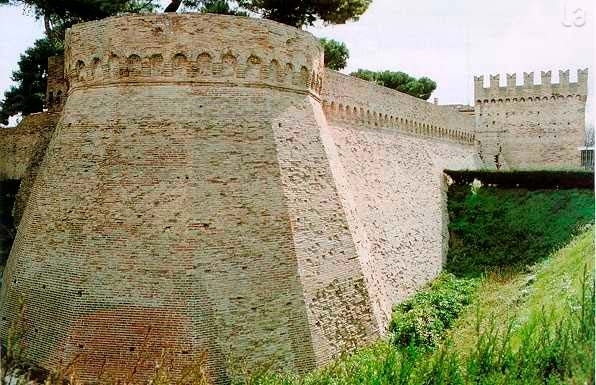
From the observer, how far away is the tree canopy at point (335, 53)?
2654 cm

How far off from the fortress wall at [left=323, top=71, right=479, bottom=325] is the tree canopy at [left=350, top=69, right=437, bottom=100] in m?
11.3

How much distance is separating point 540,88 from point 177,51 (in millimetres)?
23316

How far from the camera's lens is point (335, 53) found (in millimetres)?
26734

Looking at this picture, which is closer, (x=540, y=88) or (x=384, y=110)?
(x=384, y=110)

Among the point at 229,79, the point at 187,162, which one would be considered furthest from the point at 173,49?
the point at 187,162

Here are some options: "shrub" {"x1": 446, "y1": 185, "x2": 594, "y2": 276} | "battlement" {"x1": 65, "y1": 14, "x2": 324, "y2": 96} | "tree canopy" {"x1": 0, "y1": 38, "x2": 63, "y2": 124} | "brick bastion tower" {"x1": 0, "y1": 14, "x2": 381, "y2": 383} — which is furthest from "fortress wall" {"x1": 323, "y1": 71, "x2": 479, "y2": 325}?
"tree canopy" {"x1": 0, "y1": 38, "x2": 63, "y2": 124}

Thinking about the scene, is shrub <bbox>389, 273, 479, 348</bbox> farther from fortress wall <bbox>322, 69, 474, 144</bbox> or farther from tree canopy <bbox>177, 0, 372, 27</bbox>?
tree canopy <bbox>177, 0, 372, 27</bbox>

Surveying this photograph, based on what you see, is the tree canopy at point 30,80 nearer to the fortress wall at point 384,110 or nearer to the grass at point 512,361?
the fortress wall at point 384,110

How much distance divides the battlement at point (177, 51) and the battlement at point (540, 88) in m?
20.5

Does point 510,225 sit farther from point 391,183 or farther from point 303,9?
point 303,9

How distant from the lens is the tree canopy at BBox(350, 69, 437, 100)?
115 feet

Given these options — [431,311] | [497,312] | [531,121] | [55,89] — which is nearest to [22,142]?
[55,89]

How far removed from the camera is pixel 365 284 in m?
12.8

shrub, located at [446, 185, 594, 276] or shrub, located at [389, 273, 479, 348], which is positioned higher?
shrub, located at [446, 185, 594, 276]
